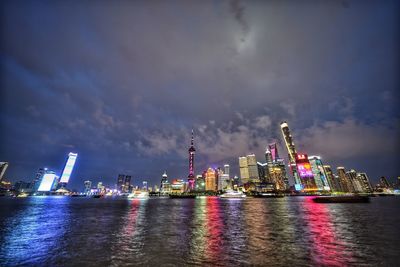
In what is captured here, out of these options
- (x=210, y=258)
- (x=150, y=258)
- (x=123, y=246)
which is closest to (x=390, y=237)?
(x=210, y=258)

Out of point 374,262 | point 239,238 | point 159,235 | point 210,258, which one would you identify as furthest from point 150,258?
point 374,262

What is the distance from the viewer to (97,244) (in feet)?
76.3

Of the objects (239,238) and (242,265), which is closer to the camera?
(242,265)

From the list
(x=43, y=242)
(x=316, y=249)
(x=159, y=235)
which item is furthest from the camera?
(x=159, y=235)

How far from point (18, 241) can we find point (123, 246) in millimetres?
14522

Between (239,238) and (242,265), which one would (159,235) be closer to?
(239,238)

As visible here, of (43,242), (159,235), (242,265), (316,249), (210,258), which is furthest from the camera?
(159,235)

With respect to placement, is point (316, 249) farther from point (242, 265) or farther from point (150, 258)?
point (150, 258)

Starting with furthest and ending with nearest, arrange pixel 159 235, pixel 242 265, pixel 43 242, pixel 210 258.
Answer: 1. pixel 159 235
2. pixel 43 242
3. pixel 210 258
4. pixel 242 265

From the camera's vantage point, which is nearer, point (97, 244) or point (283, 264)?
point (283, 264)

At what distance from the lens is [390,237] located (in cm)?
2595

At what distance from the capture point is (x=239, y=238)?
25.7 metres

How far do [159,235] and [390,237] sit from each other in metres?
30.3

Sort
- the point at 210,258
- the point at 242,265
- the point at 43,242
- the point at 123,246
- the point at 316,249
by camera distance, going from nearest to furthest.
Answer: the point at 242,265 → the point at 210,258 → the point at 316,249 → the point at 123,246 → the point at 43,242
